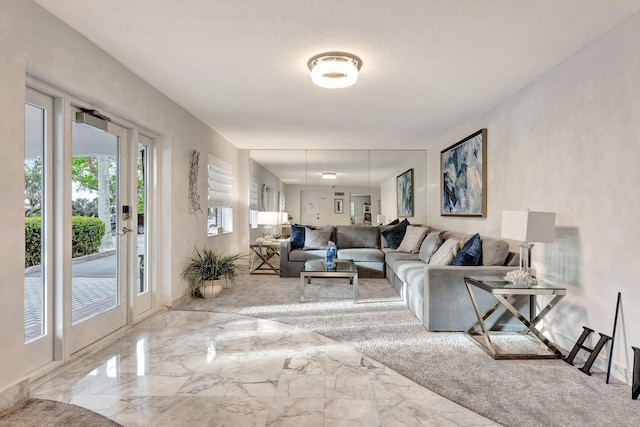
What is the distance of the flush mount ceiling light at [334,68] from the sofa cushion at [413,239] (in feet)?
10.9

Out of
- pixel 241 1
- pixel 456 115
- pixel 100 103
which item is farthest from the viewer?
pixel 456 115

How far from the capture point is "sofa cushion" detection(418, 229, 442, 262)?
4840 mm

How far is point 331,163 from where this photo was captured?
7.19 meters

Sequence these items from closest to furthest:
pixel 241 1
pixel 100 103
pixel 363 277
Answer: pixel 241 1 → pixel 100 103 → pixel 363 277

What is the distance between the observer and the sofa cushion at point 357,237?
6.79m

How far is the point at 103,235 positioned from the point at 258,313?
5.48 feet

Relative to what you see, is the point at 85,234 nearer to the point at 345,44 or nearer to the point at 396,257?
the point at 345,44

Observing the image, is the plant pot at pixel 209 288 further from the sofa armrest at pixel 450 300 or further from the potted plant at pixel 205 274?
the sofa armrest at pixel 450 300

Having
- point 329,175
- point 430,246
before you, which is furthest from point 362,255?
point 329,175

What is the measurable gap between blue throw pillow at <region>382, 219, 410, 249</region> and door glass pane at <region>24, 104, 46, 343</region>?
16.5ft

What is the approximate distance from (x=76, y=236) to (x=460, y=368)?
2991 mm

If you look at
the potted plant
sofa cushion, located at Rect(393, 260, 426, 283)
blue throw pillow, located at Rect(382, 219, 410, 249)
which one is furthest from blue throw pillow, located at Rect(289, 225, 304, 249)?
sofa cushion, located at Rect(393, 260, 426, 283)

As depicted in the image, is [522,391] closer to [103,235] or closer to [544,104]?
[544,104]

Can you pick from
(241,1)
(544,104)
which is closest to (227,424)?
(241,1)
